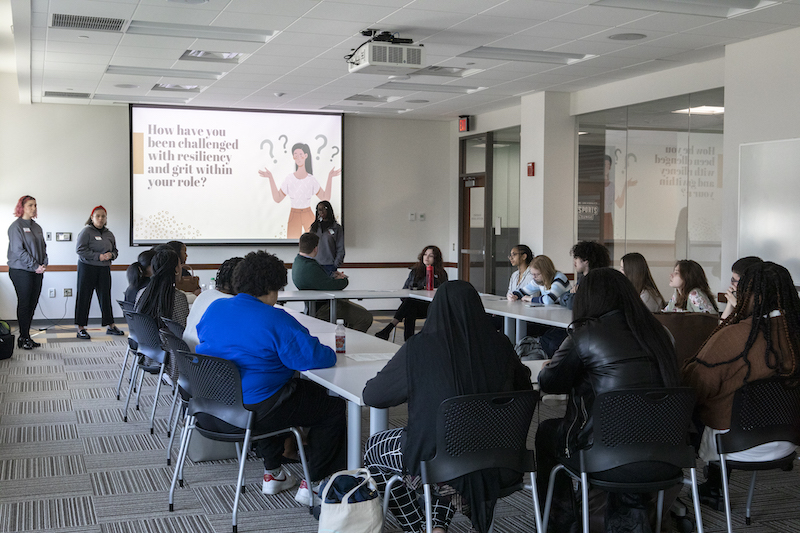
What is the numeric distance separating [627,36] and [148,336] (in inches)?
182

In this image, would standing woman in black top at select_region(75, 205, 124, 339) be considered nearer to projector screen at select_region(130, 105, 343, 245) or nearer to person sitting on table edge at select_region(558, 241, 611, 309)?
projector screen at select_region(130, 105, 343, 245)

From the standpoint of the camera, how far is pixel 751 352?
304cm

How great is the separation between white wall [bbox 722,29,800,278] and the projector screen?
582 cm

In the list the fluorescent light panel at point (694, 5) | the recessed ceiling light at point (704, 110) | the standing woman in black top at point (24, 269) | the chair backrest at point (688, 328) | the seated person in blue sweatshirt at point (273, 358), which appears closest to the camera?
the seated person in blue sweatshirt at point (273, 358)

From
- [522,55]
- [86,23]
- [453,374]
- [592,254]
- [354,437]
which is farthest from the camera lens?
[522,55]

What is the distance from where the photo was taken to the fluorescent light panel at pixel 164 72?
25.8 feet

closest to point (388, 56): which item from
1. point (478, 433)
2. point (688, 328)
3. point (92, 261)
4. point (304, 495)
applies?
point (688, 328)

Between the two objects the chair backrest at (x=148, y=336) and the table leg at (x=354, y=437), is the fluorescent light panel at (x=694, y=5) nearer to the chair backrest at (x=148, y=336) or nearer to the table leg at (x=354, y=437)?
the table leg at (x=354, y=437)

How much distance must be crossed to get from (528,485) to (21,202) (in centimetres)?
738

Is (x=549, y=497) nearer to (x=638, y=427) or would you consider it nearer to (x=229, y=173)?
(x=638, y=427)

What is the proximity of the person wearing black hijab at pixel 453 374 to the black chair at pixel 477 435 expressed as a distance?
2.1 inches

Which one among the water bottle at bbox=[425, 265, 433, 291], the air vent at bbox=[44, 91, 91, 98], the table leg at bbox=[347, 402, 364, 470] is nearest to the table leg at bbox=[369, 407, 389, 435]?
the table leg at bbox=[347, 402, 364, 470]

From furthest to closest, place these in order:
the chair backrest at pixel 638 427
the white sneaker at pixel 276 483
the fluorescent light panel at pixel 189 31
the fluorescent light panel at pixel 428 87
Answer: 1. the fluorescent light panel at pixel 428 87
2. the fluorescent light panel at pixel 189 31
3. the white sneaker at pixel 276 483
4. the chair backrest at pixel 638 427

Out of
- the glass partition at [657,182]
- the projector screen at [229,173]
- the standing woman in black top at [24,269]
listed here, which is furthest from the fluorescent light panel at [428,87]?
the standing woman in black top at [24,269]
